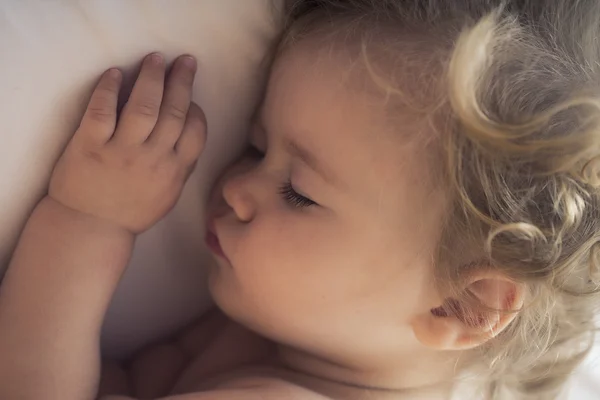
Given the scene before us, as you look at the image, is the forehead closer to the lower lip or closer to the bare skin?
the bare skin

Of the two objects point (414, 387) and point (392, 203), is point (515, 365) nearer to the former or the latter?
point (414, 387)

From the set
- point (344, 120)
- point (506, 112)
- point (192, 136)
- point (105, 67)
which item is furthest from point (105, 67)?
point (506, 112)

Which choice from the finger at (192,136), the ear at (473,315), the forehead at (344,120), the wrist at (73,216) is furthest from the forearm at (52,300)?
the ear at (473,315)

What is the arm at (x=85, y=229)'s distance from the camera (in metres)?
0.67

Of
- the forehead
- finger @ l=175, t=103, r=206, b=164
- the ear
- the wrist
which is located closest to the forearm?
the wrist

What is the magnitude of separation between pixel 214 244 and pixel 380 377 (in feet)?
0.79

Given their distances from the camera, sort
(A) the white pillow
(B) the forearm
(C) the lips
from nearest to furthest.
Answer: (A) the white pillow → (B) the forearm → (C) the lips

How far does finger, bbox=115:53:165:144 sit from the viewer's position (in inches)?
25.6

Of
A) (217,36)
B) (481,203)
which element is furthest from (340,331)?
(217,36)

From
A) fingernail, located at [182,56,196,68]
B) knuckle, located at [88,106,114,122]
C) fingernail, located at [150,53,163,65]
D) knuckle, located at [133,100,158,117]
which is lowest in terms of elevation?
knuckle, located at [133,100,158,117]

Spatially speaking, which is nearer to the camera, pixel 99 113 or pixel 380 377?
pixel 99 113

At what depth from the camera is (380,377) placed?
0.83m

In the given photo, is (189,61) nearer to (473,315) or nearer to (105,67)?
(105,67)

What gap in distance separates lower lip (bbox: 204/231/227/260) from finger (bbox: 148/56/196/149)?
5.4 inches
